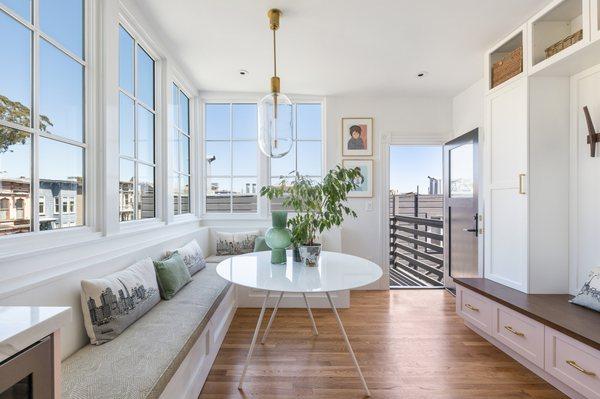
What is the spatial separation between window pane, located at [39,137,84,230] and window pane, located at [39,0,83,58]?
552mm

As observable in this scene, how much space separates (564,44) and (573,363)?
Result: 2.02 meters

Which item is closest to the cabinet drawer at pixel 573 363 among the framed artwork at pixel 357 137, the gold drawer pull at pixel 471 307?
the gold drawer pull at pixel 471 307

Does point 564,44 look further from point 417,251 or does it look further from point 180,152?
point 180,152

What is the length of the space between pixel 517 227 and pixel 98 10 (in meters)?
3.32

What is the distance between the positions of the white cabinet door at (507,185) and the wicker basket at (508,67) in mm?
108

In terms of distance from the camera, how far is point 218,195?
374 centimetres

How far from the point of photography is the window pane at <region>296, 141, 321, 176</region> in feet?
12.3

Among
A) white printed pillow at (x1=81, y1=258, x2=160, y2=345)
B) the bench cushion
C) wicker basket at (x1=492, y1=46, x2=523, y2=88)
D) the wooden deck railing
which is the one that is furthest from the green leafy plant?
the wooden deck railing

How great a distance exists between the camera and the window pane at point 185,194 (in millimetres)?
3238

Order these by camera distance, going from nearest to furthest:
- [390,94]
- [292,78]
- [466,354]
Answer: [466,354] → [292,78] → [390,94]

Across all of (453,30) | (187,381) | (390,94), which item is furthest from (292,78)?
(187,381)

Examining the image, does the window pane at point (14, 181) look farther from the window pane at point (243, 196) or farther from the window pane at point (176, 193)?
the window pane at point (243, 196)

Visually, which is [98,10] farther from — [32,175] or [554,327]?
[554,327]

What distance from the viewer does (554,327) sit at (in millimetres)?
1669
